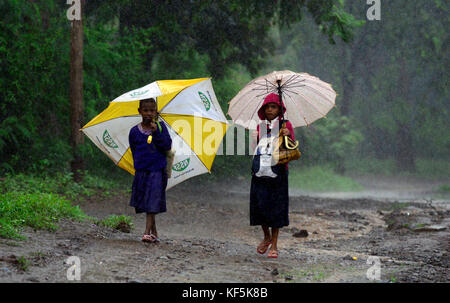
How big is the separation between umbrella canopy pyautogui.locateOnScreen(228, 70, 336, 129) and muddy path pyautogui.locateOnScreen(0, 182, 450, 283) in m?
1.80

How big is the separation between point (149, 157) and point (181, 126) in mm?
625

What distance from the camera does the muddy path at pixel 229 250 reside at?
6.06 m

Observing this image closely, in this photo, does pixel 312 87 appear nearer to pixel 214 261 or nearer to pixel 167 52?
pixel 214 261

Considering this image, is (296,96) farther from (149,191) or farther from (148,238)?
(148,238)

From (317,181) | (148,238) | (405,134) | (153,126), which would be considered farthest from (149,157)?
(405,134)

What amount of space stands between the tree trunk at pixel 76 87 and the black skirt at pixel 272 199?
26.1 ft

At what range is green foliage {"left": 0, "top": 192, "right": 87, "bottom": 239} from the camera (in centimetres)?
764

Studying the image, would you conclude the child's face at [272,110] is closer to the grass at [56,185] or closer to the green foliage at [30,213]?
the green foliage at [30,213]

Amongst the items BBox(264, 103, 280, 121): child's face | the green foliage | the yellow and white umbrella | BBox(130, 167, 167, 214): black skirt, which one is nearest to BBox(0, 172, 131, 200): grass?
the green foliage

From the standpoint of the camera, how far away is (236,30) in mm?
19609

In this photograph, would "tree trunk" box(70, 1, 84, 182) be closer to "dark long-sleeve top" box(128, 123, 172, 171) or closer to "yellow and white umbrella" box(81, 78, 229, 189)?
"yellow and white umbrella" box(81, 78, 229, 189)

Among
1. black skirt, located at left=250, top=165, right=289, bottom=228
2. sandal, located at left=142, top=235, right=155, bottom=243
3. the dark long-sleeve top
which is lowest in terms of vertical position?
sandal, located at left=142, top=235, right=155, bottom=243

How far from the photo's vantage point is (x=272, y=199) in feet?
24.1

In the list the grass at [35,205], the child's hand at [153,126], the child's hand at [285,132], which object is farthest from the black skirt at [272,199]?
the grass at [35,205]
